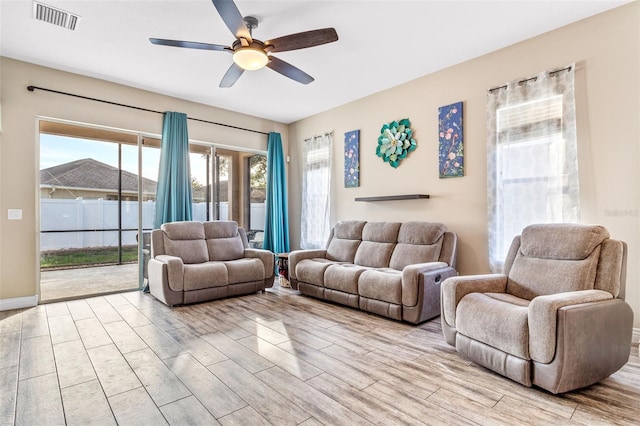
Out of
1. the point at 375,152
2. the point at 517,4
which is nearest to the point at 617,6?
the point at 517,4

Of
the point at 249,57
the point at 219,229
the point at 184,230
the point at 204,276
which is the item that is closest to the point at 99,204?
the point at 184,230

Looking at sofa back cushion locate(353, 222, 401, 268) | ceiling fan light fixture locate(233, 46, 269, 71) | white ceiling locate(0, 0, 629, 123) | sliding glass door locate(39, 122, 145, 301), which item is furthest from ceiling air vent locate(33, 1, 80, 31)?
sofa back cushion locate(353, 222, 401, 268)

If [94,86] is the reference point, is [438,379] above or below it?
below

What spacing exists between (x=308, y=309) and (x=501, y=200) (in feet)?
7.72

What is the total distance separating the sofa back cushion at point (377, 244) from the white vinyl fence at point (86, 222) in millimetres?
3096

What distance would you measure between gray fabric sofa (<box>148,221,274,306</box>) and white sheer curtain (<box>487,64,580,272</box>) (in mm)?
2855

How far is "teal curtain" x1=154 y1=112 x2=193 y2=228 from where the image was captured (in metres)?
4.67

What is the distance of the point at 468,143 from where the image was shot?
3686mm

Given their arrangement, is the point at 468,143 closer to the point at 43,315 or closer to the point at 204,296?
the point at 204,296

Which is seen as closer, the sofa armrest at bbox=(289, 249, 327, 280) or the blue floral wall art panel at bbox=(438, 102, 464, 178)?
the blue floral wall art panel at bbox=(438, 102, 464, 178)

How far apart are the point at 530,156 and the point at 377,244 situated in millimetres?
1885

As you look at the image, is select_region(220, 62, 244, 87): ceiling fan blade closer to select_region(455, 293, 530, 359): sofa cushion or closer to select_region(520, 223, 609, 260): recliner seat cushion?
select_region(455, 293, 530, 359): sofa cushion

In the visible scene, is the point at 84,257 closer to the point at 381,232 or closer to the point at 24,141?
the point at 24,141

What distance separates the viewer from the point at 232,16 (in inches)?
90.2
